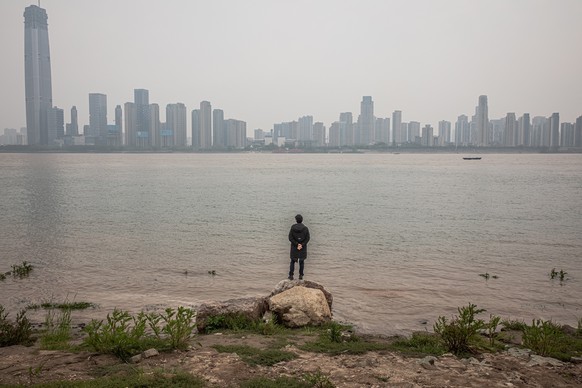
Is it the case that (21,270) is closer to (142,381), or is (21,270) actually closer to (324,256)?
(324,256)

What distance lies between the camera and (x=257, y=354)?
8508 mm

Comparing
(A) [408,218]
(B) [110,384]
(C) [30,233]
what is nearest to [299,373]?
(B) [110,384]

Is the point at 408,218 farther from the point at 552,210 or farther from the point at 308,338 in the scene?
the point at 308,338

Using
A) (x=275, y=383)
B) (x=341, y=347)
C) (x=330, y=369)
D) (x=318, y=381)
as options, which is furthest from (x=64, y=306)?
(x=318, y=381)

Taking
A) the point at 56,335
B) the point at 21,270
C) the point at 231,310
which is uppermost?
the point at 231,310

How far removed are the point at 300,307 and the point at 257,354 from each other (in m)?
3.02

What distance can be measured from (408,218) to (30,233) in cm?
2667

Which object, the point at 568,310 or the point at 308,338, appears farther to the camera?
the point at 568,310

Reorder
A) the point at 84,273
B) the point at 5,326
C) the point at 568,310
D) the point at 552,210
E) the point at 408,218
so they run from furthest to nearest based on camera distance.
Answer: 1. the point at 552,210
2. the point at 408,218
3. the point at 84,273
4. the point at 568,310
5. the point at 5,326

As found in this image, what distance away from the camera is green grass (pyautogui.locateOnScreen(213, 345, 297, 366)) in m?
8.25

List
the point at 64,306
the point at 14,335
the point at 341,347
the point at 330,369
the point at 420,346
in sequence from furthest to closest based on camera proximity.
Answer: the point at 64,306 → the point at 14,335 → the point at 420,346 → the point at 341,347 → the point at 330,369

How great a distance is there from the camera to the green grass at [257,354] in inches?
325

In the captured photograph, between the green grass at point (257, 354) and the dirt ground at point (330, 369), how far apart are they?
0.42 feet

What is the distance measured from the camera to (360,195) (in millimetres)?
58000
